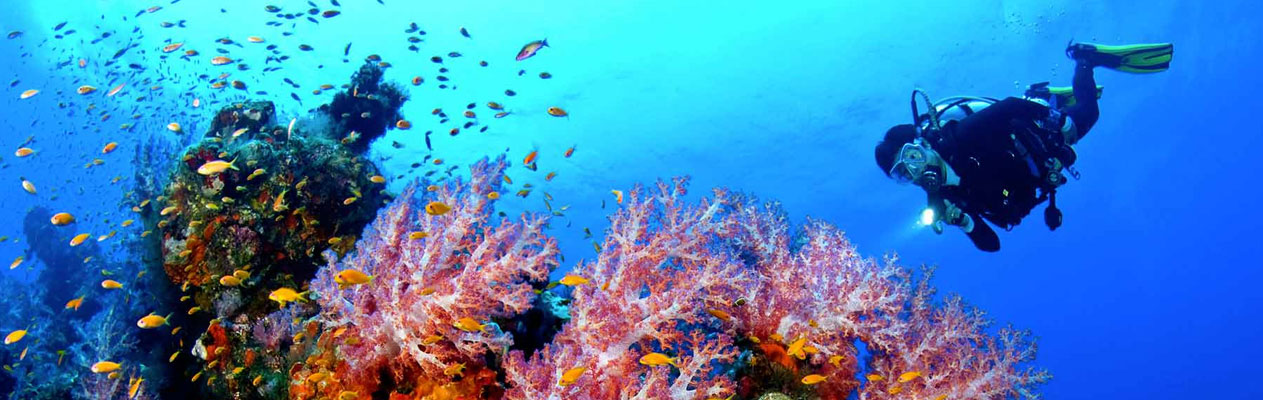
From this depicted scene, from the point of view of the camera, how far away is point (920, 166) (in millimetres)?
7066

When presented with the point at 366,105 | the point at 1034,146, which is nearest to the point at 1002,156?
the point at 1034,146

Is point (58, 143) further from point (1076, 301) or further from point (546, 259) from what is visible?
point (1076, 301)

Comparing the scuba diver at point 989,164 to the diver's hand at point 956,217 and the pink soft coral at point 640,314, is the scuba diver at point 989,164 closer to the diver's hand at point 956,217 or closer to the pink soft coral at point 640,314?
the diver's hand at point 956,217

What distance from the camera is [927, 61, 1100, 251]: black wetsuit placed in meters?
7.08

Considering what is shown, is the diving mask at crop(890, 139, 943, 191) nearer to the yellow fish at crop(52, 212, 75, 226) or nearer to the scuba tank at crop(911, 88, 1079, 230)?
the scuba tank at crop(911, 88, 1079, 230)

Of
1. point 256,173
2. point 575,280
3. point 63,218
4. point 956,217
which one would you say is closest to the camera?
point 575,280

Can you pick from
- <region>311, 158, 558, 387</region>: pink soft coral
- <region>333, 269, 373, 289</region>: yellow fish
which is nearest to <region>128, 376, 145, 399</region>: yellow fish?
<region>311, 158, 558, 387</region>: pink soft coral

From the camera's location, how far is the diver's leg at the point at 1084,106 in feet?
27.7

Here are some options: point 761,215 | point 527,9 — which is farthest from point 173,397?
point 527,9

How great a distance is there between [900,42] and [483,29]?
21.8 metres

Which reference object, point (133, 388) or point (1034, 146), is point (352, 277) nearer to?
point (133, 388)

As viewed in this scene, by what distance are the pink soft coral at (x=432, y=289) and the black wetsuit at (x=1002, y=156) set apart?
18.4 ft

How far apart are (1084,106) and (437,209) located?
960cm

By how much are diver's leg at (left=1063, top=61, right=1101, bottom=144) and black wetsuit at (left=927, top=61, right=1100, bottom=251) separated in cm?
156
